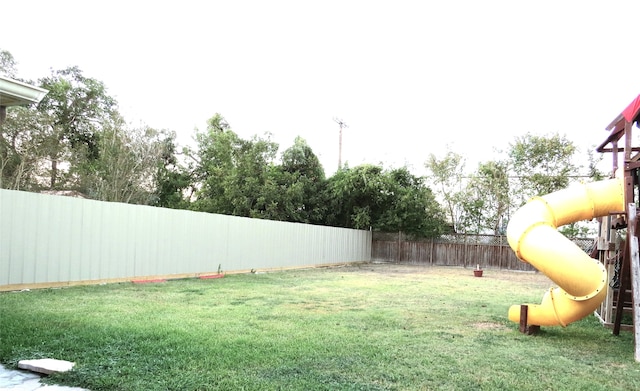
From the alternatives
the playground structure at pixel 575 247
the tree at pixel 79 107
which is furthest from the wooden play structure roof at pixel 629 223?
the tree at pixel 79 107

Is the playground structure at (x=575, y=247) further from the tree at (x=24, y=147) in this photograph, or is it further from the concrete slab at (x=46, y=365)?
the tree at (x=24, y=147)

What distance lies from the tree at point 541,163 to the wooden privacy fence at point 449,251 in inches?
118

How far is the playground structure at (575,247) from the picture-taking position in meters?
5.34

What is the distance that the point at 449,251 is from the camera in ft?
73.0

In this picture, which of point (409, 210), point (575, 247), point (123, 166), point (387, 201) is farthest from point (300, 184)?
point (575, 247)

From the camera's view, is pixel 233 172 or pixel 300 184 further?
pixel 233 172

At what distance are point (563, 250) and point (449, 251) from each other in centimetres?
1735

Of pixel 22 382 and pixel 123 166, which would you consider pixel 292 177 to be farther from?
pixel 22 382

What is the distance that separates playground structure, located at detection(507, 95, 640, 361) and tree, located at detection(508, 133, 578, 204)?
16.9 meters

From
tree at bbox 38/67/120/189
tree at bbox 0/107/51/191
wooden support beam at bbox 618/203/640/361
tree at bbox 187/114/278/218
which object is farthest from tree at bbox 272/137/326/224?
wooden support beam at bbox 618/203/640/361

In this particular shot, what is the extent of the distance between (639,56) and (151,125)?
67.0ft

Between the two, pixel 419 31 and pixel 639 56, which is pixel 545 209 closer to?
pixel 419 31

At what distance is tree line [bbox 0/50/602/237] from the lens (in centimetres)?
2172

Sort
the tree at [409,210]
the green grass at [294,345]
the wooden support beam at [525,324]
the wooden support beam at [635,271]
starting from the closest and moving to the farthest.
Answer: the green grass at [294,345], the wooden support beam at [635,271], the wooden support beam at [525,324], the tree at [409,210]
